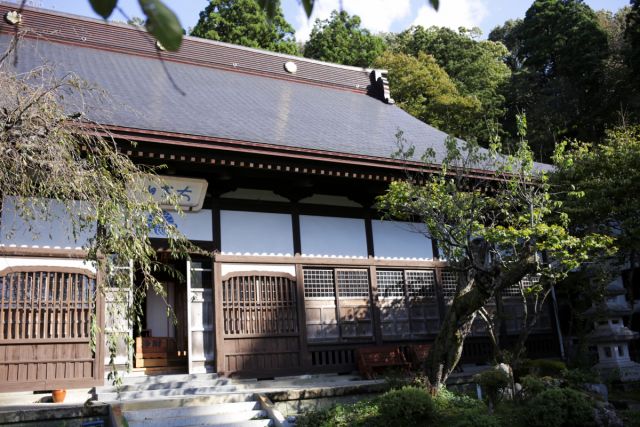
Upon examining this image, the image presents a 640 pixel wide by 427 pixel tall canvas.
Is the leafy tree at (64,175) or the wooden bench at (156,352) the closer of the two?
the leafy tree at (64,175)

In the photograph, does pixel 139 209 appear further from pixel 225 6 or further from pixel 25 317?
pixel 225 6

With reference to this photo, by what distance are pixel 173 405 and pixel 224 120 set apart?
17.1ft

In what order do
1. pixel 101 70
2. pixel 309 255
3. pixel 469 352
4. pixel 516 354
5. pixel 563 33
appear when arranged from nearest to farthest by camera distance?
pixel 516 354
pixel 309 255
pixel 469 352
pixel 101 70
pixel 563 33

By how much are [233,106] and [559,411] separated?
8.36 metres

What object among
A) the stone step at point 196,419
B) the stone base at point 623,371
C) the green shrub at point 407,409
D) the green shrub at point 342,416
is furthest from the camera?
the stone base at point 623,371

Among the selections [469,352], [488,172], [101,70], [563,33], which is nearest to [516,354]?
[469,352]

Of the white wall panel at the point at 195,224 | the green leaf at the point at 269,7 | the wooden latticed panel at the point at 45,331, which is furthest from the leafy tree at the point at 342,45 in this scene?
the green leaf at the point at 269,7

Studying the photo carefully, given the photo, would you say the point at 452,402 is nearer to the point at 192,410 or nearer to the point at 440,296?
the point at 192,410

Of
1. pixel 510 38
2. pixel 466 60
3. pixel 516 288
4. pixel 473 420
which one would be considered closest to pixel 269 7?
pixel 473 420

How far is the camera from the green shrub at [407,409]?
22.0 feet

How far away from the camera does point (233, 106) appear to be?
12.2m

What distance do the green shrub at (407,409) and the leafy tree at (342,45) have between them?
22152 millimetres

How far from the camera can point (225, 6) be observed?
2702cm

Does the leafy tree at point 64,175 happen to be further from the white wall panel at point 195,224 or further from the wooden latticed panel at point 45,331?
the white wall panel at point 195,224
